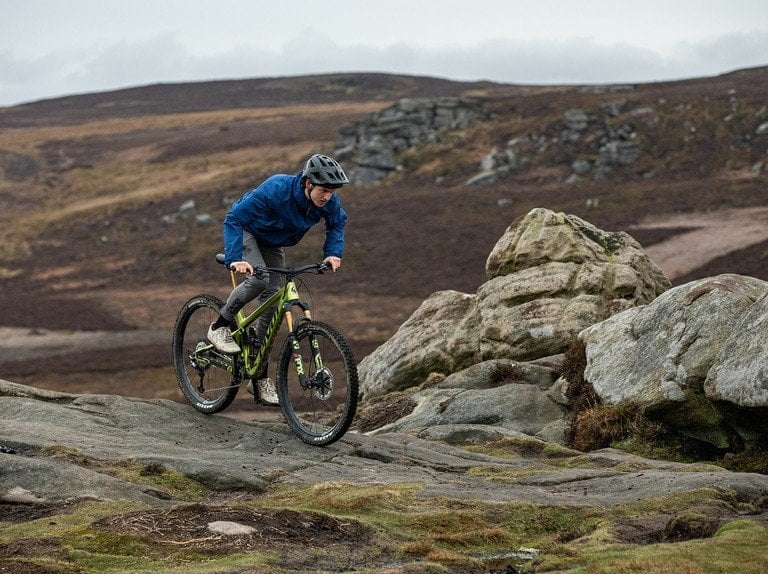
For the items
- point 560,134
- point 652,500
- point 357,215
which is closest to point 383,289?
point 357,215

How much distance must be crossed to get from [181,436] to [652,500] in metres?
5.77

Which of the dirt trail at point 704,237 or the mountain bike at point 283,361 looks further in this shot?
the dirt trail at point 704,237

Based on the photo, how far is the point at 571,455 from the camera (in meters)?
12.7

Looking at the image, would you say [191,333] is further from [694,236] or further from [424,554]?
[694,236]

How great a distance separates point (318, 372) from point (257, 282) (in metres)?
1.49

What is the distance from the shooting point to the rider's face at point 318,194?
11.7 m

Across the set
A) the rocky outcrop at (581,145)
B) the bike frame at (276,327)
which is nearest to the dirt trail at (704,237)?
the rocky outcrop at (581,145)

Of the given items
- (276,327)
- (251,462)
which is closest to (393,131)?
(276,327)

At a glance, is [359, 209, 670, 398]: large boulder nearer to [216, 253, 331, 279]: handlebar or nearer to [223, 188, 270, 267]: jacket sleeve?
[216, 253, 331, 279]: handlebar

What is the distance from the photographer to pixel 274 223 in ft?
40.0

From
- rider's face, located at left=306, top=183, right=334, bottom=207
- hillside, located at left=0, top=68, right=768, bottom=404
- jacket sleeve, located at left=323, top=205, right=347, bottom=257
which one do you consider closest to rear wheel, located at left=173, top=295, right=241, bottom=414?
jacket sleeve, located at left=323, top=205, right=347, bottom=257

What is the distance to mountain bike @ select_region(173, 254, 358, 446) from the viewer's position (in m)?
11.5

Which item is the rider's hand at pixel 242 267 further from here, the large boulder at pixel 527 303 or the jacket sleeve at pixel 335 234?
the large boulder at pixel 527 303

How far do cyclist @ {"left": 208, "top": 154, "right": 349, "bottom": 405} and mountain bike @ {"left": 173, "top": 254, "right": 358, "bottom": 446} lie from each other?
21 centimetres
